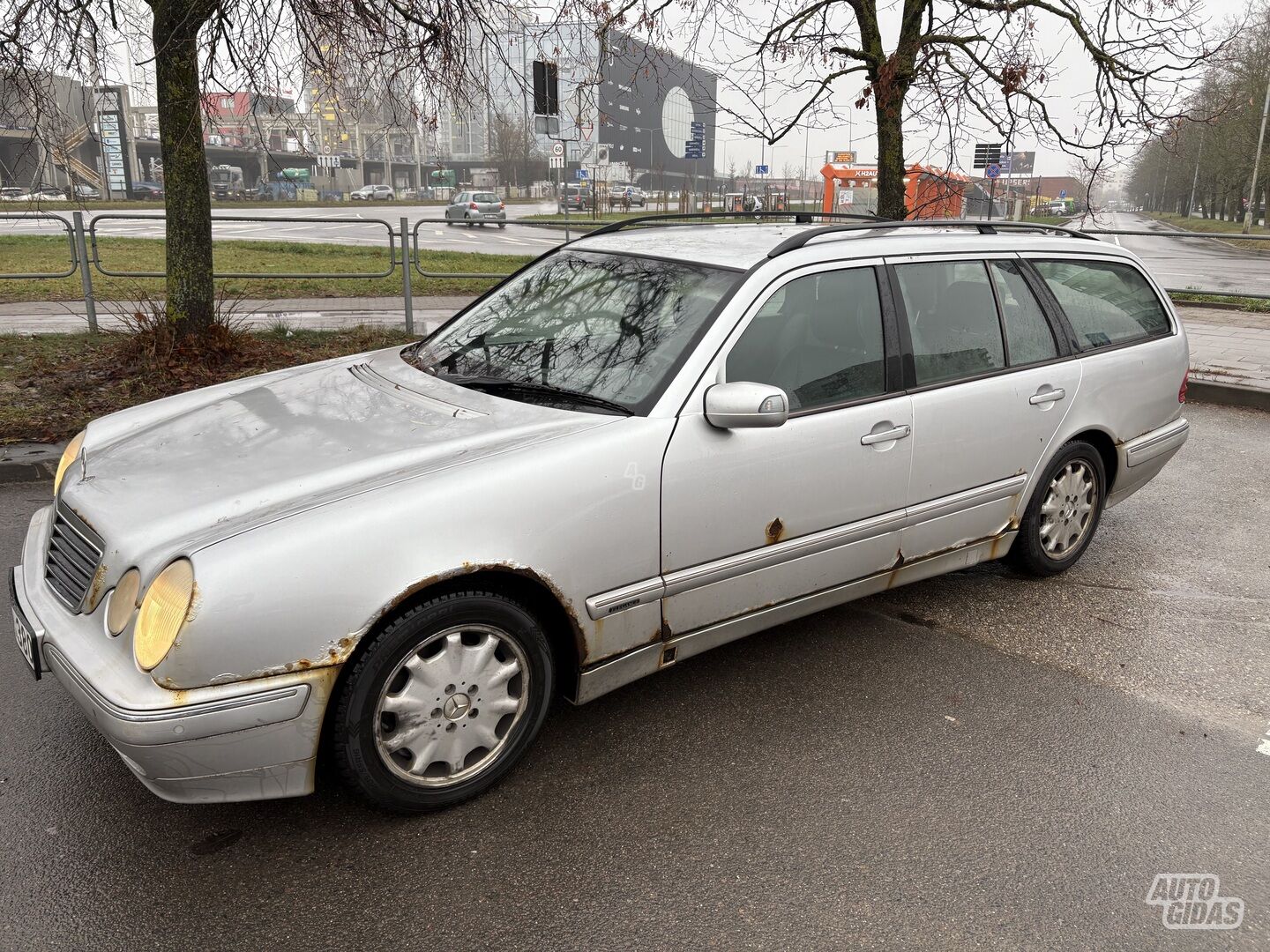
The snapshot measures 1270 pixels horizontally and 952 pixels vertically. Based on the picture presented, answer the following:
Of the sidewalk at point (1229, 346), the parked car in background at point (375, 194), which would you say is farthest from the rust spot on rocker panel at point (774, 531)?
the parked car in background at point (375, 194)

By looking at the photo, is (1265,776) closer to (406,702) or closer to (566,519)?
(566,519)

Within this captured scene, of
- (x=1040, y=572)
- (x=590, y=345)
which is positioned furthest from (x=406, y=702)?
(x=1040, y=572)

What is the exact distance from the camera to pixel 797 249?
11.5ft

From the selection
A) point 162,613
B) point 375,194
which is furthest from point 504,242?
point 375,194

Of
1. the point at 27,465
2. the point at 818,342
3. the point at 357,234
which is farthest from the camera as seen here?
the point at 357,234

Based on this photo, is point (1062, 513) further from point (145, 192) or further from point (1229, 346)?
point (145, 192)

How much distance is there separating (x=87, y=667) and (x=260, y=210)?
Result: 163 ft

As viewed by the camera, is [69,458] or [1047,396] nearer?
[69,458]

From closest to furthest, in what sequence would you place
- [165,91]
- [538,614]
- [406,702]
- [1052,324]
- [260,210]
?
[406,702], [538,614], [1052,324], [165,91], [260,210]

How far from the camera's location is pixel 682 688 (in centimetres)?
352

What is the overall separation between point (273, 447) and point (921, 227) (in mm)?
2703

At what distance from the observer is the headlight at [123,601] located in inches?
96.2

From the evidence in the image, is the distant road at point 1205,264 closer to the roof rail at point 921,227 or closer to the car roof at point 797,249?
the roof rail at point 921,227

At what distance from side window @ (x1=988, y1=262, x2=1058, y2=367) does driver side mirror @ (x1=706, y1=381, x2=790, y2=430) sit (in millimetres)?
1588
